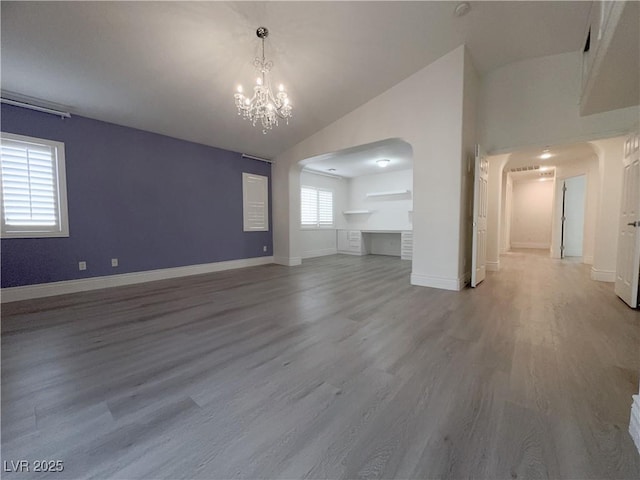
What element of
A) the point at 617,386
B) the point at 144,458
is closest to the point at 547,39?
the point at 617,386

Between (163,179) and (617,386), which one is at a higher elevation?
(163,179)

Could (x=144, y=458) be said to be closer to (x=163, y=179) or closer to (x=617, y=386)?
(x=617, y=386)

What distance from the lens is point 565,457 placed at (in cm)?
107

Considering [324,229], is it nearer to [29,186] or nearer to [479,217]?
[479,217]

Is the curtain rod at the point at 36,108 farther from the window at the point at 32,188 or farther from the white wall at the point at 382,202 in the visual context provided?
the white wall at the point at 382,202

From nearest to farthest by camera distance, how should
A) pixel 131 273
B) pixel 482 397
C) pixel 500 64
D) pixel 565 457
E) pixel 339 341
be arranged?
pixel 565 457 → pixel 482 397 → pixel 339 341 → pixel 500 64 → pixel 131 273

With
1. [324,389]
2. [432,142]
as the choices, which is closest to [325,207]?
[432,142]

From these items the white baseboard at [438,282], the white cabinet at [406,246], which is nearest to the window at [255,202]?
the white cabinet at [406,246]

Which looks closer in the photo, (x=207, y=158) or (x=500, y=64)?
(x=500, y=64)

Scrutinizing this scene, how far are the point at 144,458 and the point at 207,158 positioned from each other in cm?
517

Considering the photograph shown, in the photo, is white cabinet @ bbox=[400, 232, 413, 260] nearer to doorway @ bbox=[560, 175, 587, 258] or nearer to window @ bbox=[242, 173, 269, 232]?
window @ bbox=[242, 173, 269, 232]

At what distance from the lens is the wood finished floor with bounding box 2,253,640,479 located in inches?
42.2

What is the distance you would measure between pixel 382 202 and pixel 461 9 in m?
5.50

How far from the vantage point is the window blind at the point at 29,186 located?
10.8 ft
